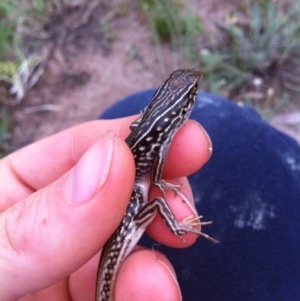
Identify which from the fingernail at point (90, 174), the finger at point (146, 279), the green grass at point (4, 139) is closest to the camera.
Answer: the fingernail at point (90, 174)

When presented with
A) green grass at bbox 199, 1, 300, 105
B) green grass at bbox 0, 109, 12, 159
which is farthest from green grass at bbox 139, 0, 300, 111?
green grass at bbox 0, 109, 12, 159

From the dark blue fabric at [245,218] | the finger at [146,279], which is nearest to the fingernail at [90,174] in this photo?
the finger at [146,279]

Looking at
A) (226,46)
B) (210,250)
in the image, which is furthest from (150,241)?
(226,46)

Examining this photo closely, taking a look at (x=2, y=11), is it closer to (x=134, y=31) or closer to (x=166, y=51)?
(x=134, y=31)

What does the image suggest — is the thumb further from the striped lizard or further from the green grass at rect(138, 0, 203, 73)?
the green grass at rect(138, 0, 203, 73)

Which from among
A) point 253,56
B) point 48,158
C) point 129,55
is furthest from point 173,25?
Result: point 48,158

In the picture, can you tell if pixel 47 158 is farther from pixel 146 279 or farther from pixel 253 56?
pixel 253 56

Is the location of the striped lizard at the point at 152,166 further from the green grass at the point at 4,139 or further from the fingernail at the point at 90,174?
the green grass at the point at 4,139
